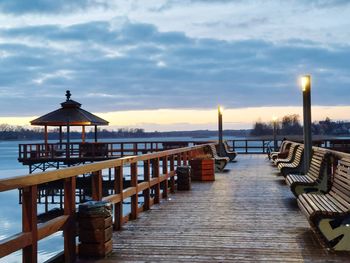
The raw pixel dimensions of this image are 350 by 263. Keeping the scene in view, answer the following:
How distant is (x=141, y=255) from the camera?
203 inches

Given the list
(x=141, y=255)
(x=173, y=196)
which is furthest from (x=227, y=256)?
(x=173, y=196)

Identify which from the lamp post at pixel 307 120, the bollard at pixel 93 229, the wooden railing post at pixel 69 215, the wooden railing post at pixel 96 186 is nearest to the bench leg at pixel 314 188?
the lamp post at pixel 307 120

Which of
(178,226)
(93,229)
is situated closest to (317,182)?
(178,226)

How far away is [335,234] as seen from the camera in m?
5.29

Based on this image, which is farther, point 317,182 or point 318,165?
point 318,165

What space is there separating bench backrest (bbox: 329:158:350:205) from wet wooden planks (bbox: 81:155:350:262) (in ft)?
2.02

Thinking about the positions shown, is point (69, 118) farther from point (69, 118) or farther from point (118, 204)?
point (118, 204)

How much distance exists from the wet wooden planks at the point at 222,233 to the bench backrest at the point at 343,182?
615 millimetres

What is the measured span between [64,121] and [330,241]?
21.9 meters

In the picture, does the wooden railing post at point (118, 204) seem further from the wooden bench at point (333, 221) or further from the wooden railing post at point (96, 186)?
the wooden bench at point (333, 221)

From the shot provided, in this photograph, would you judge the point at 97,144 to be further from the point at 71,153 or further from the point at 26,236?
the point at 26,236

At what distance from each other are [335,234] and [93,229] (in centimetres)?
257

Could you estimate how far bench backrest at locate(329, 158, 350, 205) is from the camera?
5.85m

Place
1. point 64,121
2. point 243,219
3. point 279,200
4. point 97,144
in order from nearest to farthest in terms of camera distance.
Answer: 1. point 243,219
2. point 279,200
3. point 64,121
4. point 97,144
